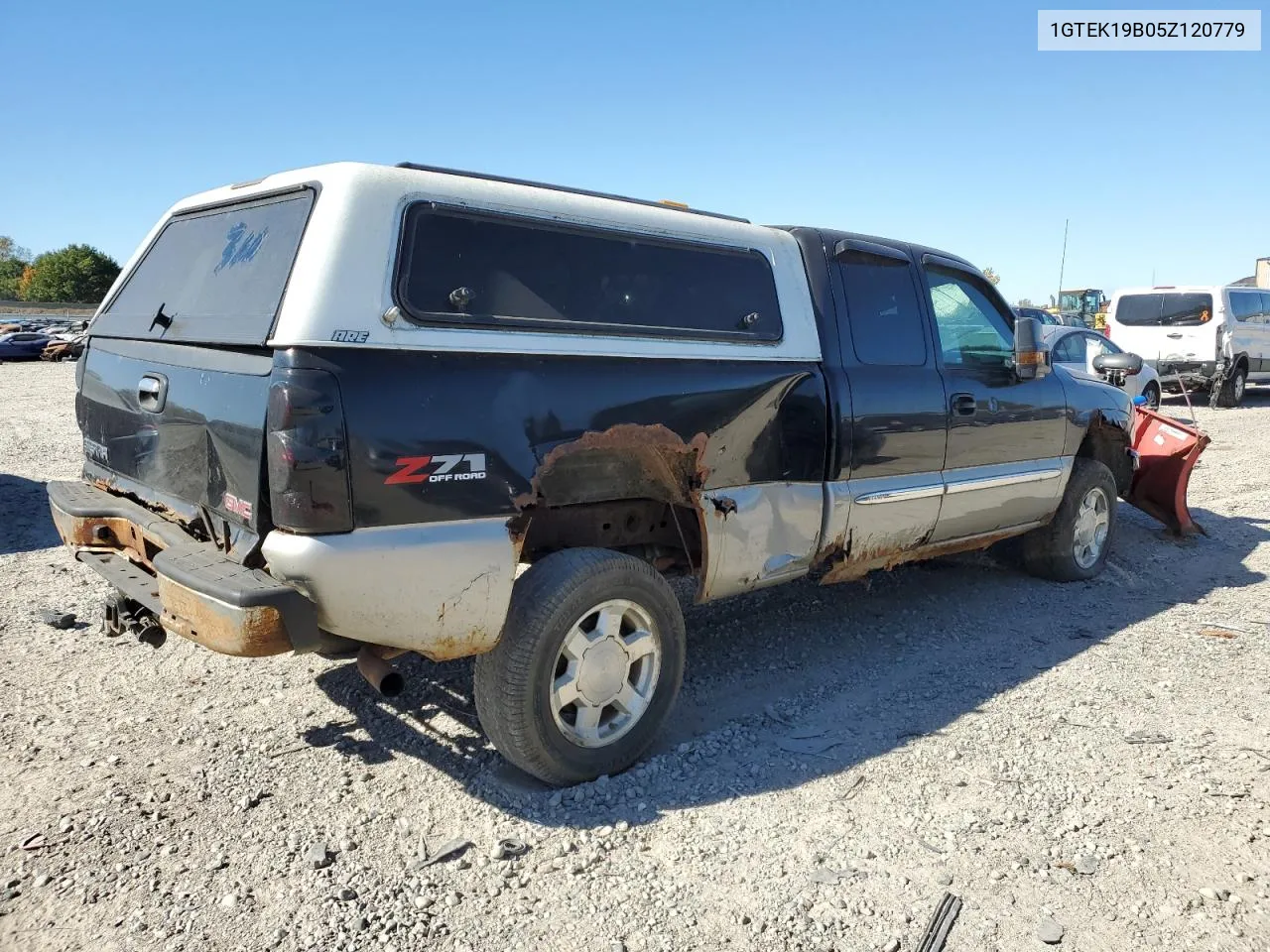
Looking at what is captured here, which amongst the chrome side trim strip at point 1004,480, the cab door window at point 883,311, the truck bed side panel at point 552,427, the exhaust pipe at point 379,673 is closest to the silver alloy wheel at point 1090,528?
the chrome side trim strip at point 1004,480

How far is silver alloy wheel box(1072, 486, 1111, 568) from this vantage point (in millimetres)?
6152

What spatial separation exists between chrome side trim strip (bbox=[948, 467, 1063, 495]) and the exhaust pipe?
3.16 metres

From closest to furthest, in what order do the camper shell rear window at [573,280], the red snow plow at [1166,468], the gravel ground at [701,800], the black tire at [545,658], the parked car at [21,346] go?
the gravel ground at [701,800] < the camper shell rear window at [573,280] < the black tire at [545,658] < the red snow plow at [1166,468] < the parked car at [21,346]

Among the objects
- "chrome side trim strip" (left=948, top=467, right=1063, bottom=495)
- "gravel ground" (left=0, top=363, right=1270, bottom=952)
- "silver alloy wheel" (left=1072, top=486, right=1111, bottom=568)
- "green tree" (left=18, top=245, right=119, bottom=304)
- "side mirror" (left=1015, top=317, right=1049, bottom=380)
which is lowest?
"gravel ground" (left=0, top=363, right=1270, bottom=952)

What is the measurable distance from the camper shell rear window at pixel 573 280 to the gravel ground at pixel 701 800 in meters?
1.74

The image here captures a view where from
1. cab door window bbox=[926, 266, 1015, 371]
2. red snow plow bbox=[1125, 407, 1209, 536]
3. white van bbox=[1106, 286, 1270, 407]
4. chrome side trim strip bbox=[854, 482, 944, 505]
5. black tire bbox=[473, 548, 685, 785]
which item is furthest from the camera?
white van bbox=[1106, 286, 1270, 407]

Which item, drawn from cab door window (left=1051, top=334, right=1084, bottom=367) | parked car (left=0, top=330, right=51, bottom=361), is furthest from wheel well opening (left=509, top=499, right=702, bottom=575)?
parked car (left=0, top=330, right=51, bottom=361)

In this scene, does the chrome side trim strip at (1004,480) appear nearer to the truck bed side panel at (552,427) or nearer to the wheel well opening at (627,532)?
the truck bed side panel at (552,427)

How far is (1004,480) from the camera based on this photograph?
17.5ft

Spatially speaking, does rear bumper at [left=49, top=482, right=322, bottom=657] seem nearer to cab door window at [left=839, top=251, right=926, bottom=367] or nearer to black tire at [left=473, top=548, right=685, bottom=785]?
black tire at [left=473, top=548, right=685, bottom=785]

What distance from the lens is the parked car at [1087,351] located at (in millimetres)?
12969

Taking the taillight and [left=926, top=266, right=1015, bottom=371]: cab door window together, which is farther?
[left=926, top=266, right=1015, bottom=371]: cab door window

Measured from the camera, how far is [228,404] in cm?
300

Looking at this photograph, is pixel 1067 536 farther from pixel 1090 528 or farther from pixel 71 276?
pixel 71 276
